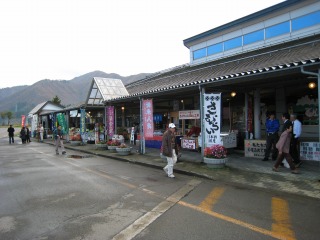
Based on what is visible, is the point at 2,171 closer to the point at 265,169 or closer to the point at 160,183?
the point at 160,183

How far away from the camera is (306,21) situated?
15289 mm

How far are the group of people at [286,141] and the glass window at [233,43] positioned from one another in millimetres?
9491

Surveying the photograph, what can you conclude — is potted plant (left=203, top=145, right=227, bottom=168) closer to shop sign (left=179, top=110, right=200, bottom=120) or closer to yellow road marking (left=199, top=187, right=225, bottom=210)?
yellow road marking (left=199, top=187, right=225, bottom=210)

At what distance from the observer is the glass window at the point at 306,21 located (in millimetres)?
14875

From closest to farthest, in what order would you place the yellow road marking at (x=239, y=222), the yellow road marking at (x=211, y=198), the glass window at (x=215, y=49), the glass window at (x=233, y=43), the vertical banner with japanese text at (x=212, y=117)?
the yellow road marking at (x=239, y=222) → the yellow road marking at (x=211, y=198) → the vertical banner with japanese text at (x=212, y=117) → the glass window at (x=233, y=43) → the glass window at (x=215, y=49)

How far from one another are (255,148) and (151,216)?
26.6 feet

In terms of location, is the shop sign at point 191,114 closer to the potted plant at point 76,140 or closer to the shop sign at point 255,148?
the shop sign at point 255,148

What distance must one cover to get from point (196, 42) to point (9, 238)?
1975cm

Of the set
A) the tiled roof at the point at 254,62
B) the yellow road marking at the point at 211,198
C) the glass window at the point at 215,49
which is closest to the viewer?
the yellow road marking at the point at 211,198

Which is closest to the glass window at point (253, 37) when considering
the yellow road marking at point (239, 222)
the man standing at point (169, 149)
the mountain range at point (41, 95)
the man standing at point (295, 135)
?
the man standing at point (295, 135)

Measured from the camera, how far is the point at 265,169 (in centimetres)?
952

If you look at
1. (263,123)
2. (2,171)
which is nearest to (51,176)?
(2,171)

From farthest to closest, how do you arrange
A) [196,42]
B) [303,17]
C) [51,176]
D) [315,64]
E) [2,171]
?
[196,42] → [303,17] → [2,171] → [51,176] → [315,64]

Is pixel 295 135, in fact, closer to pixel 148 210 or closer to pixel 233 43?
pixel 148 210
